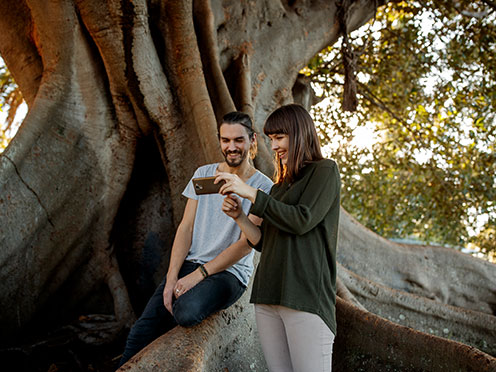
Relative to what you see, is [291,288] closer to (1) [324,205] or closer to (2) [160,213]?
(1) [324,205]

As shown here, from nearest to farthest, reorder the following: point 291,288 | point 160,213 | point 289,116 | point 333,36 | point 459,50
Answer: point 291,288 < point 289,116 < point 160,213 < point 333,36 < point 459,50

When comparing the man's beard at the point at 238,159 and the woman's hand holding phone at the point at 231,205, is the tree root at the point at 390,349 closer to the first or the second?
the man's beard at the point at 238,159

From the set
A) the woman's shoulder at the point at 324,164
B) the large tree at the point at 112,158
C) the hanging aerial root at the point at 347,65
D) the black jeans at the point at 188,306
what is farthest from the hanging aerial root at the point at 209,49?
the woman's shoulder at the point at 324,164

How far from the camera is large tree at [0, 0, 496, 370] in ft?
12.1

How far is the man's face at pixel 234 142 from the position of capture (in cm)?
266

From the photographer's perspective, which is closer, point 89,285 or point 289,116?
point 289,116

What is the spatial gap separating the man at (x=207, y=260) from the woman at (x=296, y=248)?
0.43 meters

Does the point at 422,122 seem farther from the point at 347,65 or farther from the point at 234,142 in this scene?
the point at 234,142

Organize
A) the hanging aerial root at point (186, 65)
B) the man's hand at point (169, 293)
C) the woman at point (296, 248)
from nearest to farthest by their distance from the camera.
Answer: the woman at point (296, 248) → the man's hand at point (169, 293) → the hanging aerial root at point (186, 65)

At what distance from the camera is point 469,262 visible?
548 centimetres

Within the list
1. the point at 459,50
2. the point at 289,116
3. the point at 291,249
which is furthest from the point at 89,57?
the point at 459,50

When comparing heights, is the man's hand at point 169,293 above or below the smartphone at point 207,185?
below

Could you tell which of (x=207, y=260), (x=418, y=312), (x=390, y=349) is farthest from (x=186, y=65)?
(x=418, y=312)

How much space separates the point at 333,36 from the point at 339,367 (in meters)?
4.35
